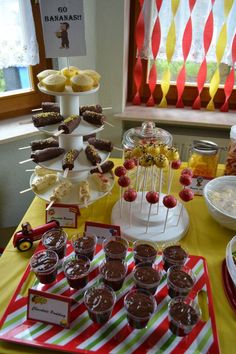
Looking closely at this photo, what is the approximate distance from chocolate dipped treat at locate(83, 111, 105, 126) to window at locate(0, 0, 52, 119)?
866mm

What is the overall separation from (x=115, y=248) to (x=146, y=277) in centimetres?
15

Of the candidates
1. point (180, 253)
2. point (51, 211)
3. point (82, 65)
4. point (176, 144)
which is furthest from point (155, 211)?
point (82, 65)

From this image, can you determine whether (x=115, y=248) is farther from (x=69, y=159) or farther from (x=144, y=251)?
(x=69, y=159)

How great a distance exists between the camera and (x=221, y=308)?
94 cm

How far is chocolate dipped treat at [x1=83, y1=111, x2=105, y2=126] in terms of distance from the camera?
1199 mm

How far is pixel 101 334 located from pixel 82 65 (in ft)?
4.80

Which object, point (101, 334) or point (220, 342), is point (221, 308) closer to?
point (220, 342)

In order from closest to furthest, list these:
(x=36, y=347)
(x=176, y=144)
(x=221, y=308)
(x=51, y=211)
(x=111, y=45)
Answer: (x=36, y=347) < (x=221, y=308) < (x=51, y=211) < (x=111, y=45) < (x=176, y=144)

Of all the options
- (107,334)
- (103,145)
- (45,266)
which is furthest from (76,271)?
(103,145)

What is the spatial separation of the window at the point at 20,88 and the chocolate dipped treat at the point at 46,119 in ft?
2.69

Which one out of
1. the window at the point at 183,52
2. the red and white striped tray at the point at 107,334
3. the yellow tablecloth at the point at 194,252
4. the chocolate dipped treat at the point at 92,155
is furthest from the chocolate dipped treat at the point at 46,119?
the window at the point at 183,52

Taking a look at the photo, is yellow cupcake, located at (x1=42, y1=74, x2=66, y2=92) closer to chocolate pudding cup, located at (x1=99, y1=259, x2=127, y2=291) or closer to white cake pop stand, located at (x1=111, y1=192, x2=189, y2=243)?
white cake pop stand, located at (x1=111, y1=192, x2=189, y2=243)

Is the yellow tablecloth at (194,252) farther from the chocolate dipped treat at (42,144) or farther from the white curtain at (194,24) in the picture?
the white curtain at (194,24)

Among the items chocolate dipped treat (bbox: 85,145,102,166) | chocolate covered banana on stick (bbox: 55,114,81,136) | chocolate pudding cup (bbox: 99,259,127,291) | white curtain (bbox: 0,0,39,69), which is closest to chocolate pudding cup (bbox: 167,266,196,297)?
chocolate pudding cup (bbox: 99,259,127,291)
